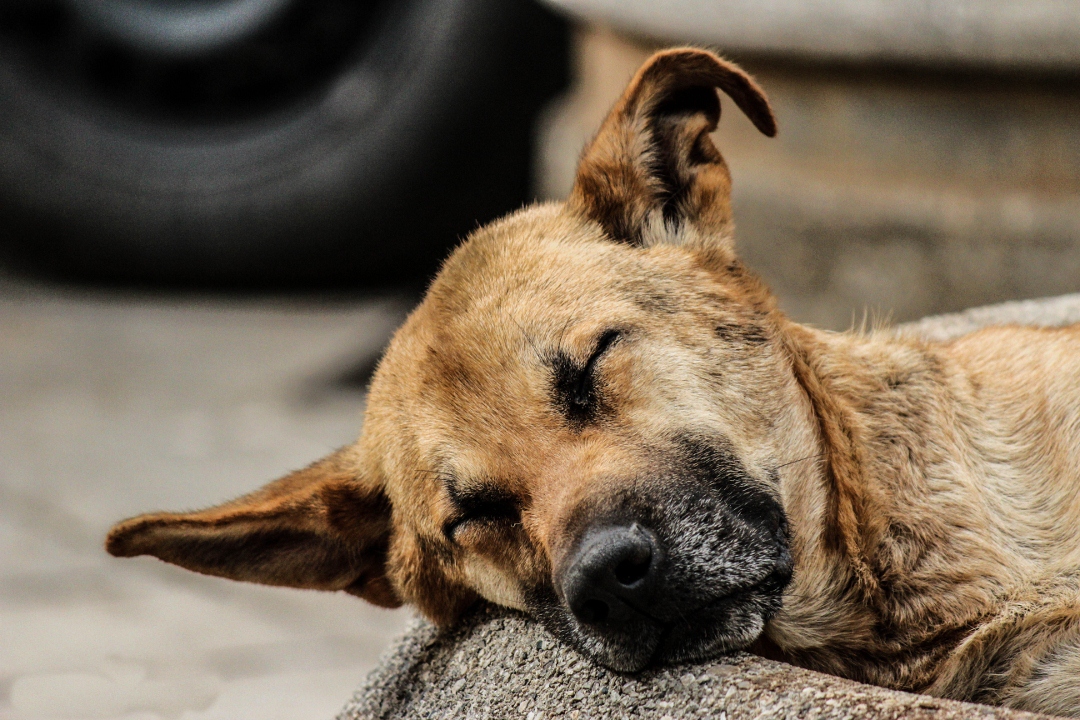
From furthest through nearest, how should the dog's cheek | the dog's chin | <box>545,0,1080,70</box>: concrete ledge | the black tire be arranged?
1. the black tire
2. <box>545,0,1080,70</box>: concrete ledge
3. the dog's cheek
4. the dog's chin

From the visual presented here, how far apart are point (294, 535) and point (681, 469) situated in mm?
1083

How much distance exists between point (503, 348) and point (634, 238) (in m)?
0.59

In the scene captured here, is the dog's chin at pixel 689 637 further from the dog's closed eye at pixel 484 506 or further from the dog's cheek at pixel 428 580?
the dog's cheek at pixel 428 580

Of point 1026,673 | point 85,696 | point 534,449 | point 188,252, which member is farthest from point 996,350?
point 188,252

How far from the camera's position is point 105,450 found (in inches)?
258

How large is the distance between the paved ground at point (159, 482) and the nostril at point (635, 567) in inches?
93.7

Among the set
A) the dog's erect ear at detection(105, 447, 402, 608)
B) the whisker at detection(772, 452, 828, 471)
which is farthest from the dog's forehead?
the whisker at detection(772, 452, 828, 471)

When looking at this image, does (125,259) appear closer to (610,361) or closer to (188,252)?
(188,252)

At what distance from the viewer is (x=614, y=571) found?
254 centimetres

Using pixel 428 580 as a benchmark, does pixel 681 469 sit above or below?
below

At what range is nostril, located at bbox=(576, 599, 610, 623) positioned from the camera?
2.59m

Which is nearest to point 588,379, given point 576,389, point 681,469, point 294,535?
point 576,389

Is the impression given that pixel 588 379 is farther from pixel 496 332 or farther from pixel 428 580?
pixel 428 580

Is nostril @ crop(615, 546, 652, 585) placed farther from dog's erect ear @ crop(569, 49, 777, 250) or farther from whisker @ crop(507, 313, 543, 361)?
dog's erect ear @ crop(569, 49, 777, 250)
